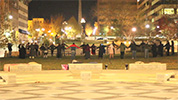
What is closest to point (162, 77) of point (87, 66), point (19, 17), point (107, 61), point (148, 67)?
point (148, 67)

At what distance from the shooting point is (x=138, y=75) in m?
17.1

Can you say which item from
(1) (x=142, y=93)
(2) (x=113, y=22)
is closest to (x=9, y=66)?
(1) (x=142, y=93)

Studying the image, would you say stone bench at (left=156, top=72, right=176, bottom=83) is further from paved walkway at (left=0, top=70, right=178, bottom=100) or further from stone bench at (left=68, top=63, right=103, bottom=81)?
stone bench at (left=68, top=63, right=103, bottom=81)

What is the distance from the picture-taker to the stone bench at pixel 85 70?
16.4m

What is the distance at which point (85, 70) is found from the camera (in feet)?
59.5

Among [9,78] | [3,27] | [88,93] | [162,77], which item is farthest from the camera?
[3,27]

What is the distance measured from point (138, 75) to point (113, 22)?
137 feet

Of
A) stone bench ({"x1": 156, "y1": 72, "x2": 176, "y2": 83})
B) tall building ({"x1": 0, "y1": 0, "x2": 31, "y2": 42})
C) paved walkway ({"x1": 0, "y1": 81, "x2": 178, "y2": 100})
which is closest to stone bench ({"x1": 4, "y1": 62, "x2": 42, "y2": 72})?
paved walkway ({"x1": 0, "y1": 81, "x2": 178, "y2": 100})

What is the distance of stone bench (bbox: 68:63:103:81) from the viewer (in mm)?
16406

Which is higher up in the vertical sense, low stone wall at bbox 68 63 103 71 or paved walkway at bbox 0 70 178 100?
low stone wall at bbox 68 63 103 71

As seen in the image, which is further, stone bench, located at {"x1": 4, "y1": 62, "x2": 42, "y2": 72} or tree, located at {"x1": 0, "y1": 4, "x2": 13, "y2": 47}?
tree, located at {"x1": 0, "y1": 4, "x2": 13, "y2": 47}

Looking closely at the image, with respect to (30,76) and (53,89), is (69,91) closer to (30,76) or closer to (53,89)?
(53,89)

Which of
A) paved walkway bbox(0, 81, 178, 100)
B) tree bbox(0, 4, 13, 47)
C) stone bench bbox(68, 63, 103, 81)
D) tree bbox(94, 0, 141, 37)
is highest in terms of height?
tree bbox(94, 0, 141, 37)

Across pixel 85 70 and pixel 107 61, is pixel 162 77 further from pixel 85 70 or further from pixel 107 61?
pixel 107 61
